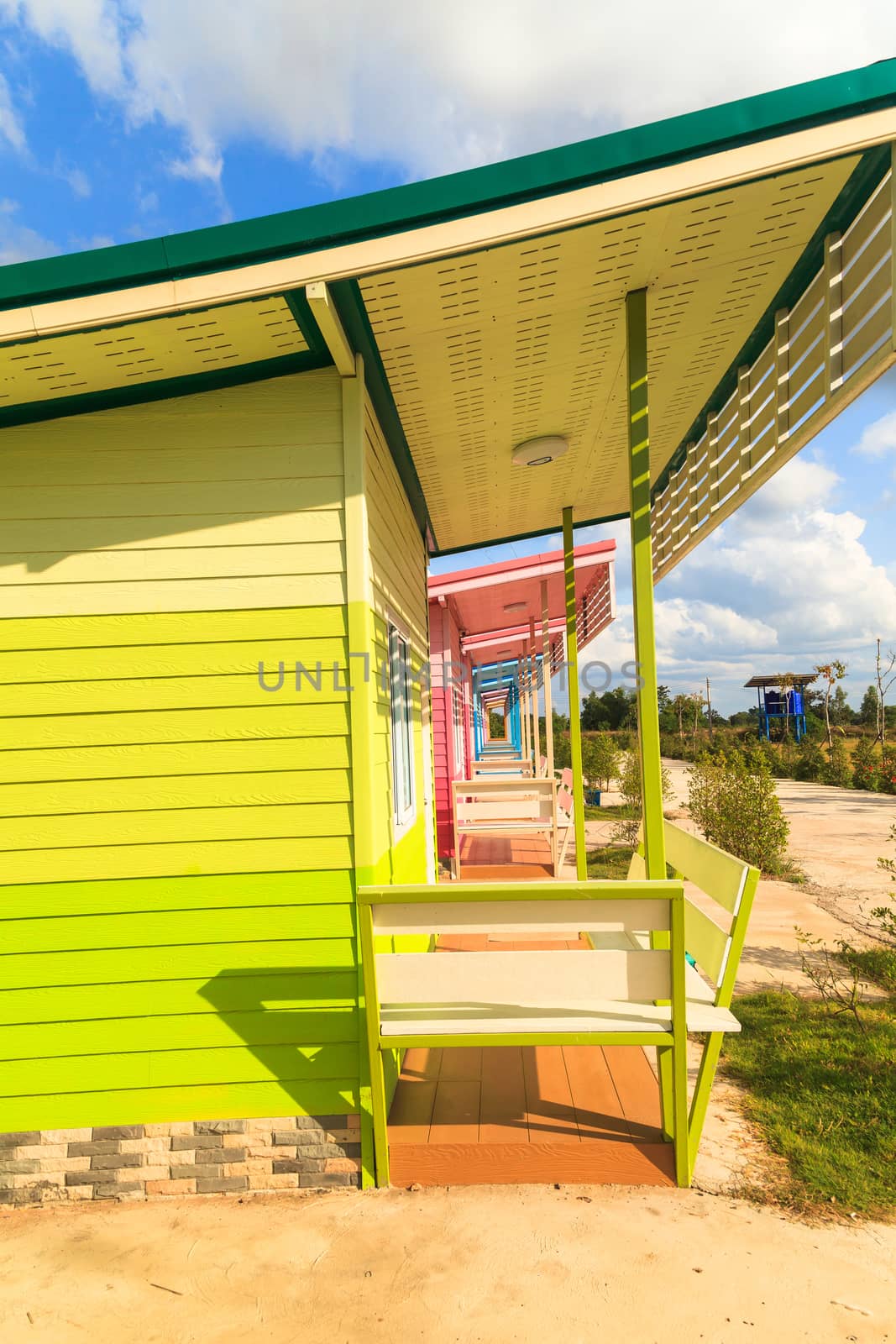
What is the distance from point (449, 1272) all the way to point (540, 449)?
12.0 ft

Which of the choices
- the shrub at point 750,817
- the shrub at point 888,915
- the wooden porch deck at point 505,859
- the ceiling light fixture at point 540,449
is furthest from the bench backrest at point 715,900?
the shrub at point 750,817

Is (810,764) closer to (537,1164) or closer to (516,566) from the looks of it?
(516,566)

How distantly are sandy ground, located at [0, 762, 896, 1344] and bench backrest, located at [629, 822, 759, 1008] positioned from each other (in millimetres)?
702

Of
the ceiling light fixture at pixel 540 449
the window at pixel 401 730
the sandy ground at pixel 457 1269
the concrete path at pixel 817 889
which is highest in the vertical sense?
the ceiling light fixture at pixel 540 449

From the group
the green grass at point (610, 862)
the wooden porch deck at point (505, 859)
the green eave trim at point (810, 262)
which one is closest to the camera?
the green eave trim at point (810, 262)

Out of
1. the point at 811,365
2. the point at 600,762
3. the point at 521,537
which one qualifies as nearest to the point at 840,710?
the point at 600,762

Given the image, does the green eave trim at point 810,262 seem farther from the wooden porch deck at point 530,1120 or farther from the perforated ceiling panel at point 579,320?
the wooden porch deck at point 530,1120

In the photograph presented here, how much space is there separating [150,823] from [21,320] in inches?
67.9

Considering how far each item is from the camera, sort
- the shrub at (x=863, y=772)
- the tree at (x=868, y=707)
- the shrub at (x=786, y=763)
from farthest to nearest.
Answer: the tree at (x=868, y=707)
the shrub at (x=786, y=763)
the shrub at (x=863, y=772)

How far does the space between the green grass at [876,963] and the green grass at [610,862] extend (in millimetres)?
2792

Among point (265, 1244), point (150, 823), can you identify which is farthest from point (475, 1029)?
point (150, 823)

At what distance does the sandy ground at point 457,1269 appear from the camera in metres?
2.18

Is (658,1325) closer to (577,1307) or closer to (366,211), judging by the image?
(577,1307)

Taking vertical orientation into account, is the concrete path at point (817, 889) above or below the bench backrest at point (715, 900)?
below
